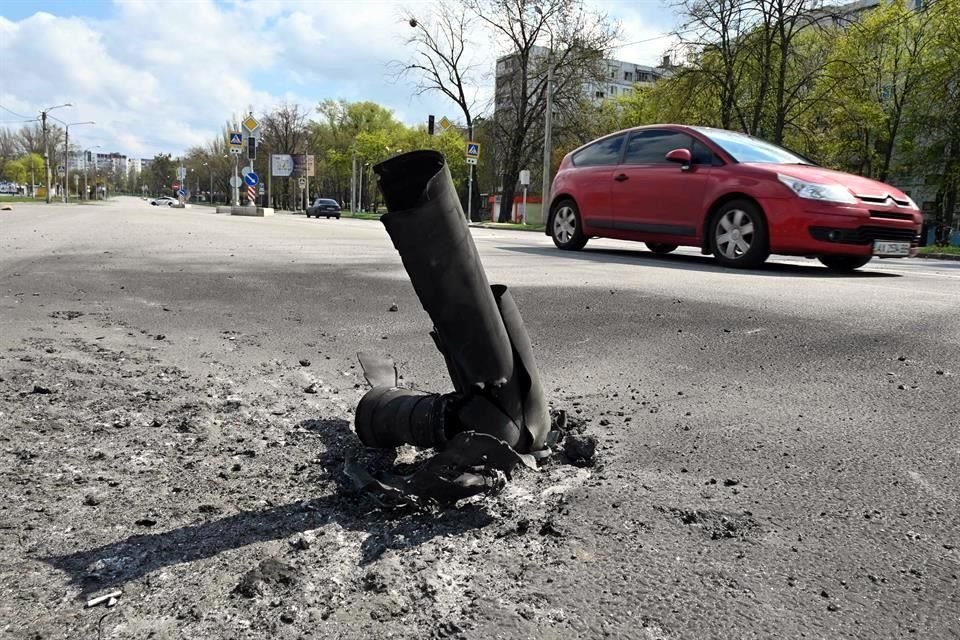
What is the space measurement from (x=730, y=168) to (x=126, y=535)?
797 cm

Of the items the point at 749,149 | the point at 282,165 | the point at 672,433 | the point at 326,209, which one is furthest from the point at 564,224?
the point at 282,165

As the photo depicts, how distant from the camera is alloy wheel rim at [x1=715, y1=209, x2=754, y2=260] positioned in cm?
827

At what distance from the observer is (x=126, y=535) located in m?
1.77

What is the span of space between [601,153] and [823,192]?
3.48 meters

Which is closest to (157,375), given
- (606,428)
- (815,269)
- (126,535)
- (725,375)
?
(126,535)

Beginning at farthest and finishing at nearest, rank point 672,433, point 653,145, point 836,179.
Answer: point 653,145 < point 836,179 < point 672,433

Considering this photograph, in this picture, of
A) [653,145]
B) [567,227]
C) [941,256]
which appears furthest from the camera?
[941,256]

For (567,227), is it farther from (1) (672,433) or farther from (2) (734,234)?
(1) (672,433)

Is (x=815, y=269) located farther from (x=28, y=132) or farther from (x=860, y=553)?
(x=28, y=132)

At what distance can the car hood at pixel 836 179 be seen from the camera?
7.86 m

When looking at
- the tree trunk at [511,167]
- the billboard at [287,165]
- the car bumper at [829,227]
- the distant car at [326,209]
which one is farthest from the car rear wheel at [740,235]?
the billboard at [287,165]

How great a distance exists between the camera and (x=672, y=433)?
268cm

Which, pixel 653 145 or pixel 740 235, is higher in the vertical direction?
pixel 653 145

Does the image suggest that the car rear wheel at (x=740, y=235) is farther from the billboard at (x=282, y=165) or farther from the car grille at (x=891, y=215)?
the billboard at (x=282, y=165)
